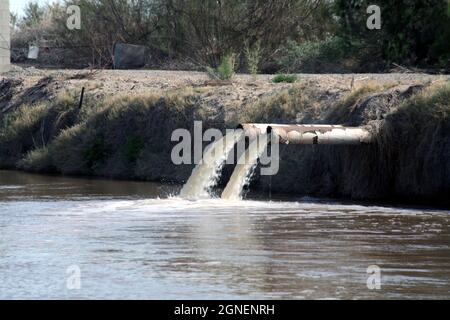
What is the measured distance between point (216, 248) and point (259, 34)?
2323 centimetres

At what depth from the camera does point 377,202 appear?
2072 centimetres

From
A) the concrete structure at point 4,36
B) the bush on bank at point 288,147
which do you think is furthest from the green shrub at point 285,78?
the concrete structure at point 4,36

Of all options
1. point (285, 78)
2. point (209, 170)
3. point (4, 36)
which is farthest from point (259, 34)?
point (209, 170)

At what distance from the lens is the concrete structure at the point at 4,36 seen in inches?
1584

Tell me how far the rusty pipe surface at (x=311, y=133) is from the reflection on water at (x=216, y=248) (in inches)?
41.8

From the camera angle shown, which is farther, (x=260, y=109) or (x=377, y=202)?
(x=260, y=109)

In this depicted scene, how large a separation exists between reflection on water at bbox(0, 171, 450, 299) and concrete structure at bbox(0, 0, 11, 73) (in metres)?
19.5

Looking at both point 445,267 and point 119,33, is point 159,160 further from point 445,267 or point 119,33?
point 119,33

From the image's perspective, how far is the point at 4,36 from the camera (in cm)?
4162

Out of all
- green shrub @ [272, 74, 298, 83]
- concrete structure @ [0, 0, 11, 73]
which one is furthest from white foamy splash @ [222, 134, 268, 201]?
concrete structure @ [0, 0, 11, 73]

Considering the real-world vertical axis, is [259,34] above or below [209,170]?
above

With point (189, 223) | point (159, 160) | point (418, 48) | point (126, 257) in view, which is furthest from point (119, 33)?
point (126, 257)

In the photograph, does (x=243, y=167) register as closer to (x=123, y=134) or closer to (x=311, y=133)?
(x=311, y=133)

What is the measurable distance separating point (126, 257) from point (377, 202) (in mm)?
7423
